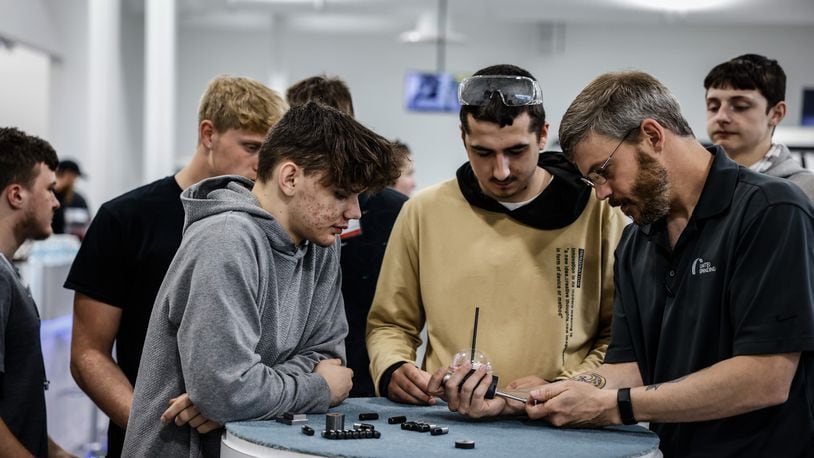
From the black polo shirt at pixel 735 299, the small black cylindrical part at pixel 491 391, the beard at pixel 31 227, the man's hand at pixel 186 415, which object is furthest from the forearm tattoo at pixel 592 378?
the beard at pixel 31 227

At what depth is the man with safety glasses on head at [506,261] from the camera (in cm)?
234

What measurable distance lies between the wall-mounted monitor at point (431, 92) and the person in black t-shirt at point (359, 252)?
991cm

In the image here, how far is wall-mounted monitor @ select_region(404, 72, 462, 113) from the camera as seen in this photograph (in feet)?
42.1

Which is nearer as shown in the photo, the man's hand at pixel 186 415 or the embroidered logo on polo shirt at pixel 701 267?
the man's hand at pixel 186 415

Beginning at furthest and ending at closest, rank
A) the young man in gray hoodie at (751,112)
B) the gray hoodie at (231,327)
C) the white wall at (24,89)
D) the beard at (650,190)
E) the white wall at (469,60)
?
the white wall at (469,60), the white wall at (24,89), the young man in gray hoodie at (751,112), the beard at (650,190), the gray hoodie at (231,327)

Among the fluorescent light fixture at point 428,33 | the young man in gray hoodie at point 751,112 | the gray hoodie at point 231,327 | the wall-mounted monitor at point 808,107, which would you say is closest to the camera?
the gray hoodie at point 231,327

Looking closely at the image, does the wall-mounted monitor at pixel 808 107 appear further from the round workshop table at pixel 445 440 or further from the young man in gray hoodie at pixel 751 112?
the round workshop table at pixel 445 440

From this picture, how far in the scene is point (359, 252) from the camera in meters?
2.86

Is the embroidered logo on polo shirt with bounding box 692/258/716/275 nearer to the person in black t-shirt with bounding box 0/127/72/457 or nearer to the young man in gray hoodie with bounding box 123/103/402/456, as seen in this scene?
the young man in gray hoodie with bounding box 123/103/402/456

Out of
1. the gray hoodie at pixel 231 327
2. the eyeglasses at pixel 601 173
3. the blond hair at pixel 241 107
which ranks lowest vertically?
the gray hoodie at pixel 231 327

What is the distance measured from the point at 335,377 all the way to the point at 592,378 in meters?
0.58

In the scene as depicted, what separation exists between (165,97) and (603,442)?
650cm

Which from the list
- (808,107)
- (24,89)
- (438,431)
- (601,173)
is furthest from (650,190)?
(24,89)

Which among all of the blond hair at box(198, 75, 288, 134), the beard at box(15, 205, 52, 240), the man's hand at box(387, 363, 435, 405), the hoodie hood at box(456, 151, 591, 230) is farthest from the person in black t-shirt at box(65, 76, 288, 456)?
the hoodie hood at box(456, 151, 591, 230)
